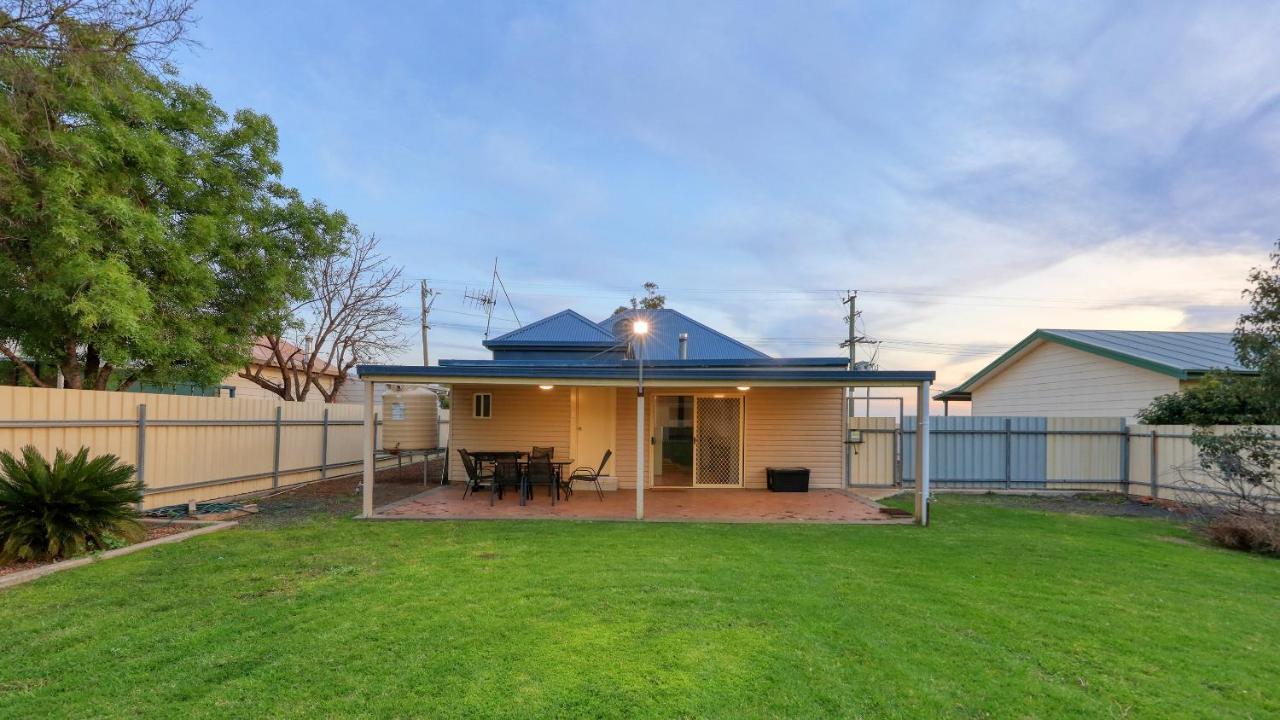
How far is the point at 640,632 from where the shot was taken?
3.84m

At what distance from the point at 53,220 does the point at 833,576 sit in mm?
10774

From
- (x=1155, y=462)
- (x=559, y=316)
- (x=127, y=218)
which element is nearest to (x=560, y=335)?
(x=559, y=316)

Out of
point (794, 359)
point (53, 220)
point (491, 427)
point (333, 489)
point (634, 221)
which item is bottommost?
point (333, 489)

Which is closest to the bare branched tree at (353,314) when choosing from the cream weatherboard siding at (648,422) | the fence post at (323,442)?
the fence post at (323,442)

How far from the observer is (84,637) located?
11.9 ft

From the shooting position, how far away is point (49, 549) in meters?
5.41

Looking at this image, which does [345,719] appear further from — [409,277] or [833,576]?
[409,277]

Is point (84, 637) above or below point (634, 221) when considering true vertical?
below

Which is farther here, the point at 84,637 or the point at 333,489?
the point at 333,489

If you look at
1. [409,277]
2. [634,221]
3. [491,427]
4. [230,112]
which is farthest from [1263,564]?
[409,277]

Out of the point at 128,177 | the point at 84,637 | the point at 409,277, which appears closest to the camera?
the point at 84,637

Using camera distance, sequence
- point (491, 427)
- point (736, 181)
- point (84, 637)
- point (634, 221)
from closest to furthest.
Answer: point (84, 637) → point (491, 427) → point (736, 181) → point (634, 221)

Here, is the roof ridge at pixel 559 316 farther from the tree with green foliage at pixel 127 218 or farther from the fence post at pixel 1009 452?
the fence post at pixel 1009 452

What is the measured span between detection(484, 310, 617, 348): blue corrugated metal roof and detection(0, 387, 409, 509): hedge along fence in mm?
4448
